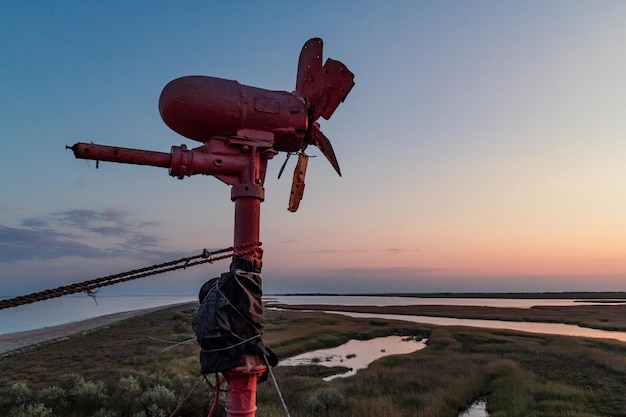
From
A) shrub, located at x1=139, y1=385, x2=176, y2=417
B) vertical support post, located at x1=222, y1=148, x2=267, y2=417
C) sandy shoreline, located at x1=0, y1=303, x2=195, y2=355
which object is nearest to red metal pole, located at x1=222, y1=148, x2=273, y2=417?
vertical support post, located at x1=222, y1=148, x2=267, y2=417

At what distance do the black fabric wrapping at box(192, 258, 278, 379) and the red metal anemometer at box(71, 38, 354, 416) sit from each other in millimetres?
153

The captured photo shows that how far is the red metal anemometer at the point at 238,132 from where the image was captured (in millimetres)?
3970

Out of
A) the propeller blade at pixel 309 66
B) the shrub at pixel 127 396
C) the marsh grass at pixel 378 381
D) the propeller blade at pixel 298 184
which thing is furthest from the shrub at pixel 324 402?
the propeller blade at pixel 309 66

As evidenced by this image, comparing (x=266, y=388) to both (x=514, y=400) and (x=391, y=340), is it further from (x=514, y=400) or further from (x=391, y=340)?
(x=391, y=340)

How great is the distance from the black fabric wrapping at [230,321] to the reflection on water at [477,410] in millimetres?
11659

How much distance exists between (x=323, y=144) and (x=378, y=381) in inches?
544

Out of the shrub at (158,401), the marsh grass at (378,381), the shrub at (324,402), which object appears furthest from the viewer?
the shrub at (324,402)

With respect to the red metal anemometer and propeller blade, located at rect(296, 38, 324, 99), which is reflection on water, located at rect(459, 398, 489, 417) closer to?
the red metal anemometer

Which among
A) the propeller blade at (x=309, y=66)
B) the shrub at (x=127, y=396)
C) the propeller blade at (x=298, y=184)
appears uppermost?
the propeller blade at (x=309, y=66)

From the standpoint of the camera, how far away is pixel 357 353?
2550 centimetres

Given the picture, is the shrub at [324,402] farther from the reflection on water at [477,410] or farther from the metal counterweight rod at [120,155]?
the metal counterweight rod at [120,155]

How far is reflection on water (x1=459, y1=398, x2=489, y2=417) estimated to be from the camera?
13.3 meters

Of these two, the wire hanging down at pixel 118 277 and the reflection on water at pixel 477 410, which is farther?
the reflection on water at pixel 477 410

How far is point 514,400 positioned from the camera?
13469 millimetres
